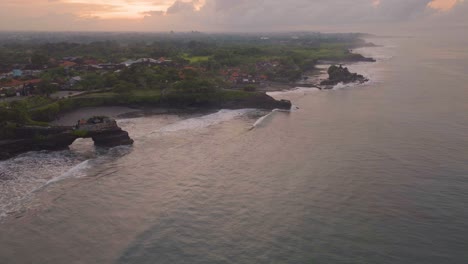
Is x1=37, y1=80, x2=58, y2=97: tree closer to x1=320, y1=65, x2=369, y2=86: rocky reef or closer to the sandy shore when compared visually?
the sandy shore

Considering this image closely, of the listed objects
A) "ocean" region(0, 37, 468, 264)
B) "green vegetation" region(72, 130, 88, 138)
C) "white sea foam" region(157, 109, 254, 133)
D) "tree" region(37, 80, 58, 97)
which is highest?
"tree" region(37, 80, 58, 97)

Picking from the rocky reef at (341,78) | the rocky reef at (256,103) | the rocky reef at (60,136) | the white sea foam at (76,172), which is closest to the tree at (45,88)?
the rocky reef at (60,136)

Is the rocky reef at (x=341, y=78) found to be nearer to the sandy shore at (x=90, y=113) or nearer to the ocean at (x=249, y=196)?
the ocean at (x=249, y=196)

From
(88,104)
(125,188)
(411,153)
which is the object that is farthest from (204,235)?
(88,104)

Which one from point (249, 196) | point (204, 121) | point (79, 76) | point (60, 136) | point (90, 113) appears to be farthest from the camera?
point (79, 76)

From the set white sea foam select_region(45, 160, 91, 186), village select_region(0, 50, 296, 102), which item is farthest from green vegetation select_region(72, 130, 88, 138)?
village select_region(0, 50, 296, 102)

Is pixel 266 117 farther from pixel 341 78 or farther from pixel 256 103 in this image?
pixel 341 78

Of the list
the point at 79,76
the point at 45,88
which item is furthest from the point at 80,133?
the point at 79,76
